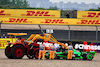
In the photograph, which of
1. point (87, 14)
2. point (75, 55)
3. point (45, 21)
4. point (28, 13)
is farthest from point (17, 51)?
point (87, 14)

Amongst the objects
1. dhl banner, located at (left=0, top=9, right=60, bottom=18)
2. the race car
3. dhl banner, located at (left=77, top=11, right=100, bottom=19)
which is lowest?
the race car

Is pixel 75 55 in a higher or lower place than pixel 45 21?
lower

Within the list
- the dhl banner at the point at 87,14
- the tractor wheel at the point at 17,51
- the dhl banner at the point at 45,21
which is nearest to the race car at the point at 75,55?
the tractor wheel at the point at 17,51

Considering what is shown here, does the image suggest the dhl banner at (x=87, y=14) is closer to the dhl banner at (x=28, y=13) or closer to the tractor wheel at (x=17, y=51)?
the dhl banner at (x=28, y=13)

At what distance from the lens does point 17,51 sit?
15320mm

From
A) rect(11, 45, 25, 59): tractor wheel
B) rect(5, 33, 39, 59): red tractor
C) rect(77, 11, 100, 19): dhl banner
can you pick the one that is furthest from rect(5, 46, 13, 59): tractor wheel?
rect(77, 11, 100, 19): dhl banner

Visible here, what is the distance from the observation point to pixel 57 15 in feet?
102

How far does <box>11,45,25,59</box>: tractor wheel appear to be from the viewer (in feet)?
50.0

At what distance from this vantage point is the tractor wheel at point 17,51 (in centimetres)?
1525

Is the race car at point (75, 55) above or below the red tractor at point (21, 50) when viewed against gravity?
below

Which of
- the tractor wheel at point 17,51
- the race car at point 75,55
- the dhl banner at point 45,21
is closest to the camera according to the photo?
the tractor wheel at point 17,51

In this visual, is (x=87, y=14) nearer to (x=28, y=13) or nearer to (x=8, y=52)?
(x=28, y=13)

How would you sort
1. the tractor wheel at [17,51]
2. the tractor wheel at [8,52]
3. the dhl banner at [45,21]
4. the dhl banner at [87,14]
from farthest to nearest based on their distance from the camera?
1. the dhl banner at [87,14]
2. the dhl banner at [45,21]
3. the tractor wheel at [8,52]
4. the tractor wheel at [17,51]

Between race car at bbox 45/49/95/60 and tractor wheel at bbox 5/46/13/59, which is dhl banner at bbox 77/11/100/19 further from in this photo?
tractor wheel at bbox 5/46/13/59
